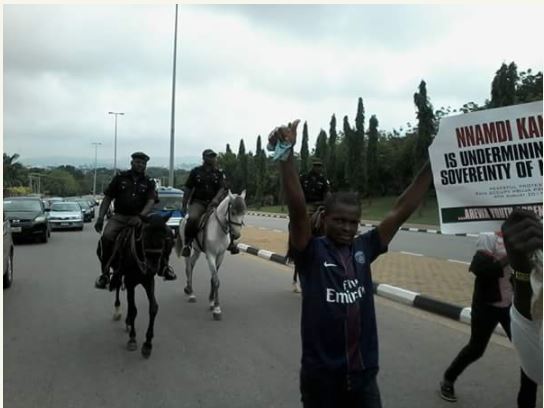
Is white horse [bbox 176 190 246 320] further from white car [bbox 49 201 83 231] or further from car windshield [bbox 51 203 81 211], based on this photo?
car windshield [bbox 51 203 81 211]

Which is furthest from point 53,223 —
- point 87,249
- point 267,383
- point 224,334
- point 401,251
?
point 267,383

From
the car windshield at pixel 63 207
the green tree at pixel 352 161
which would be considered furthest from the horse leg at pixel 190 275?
the green tree at pixel 352 161

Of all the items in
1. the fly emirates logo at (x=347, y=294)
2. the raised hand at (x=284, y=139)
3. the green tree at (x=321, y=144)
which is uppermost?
the green tree at (x=321, y=144)

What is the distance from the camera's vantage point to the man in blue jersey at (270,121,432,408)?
8.74 feet

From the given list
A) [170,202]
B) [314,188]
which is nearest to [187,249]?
[314,188]

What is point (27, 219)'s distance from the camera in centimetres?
1833

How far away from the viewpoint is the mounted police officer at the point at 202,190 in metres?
8.98

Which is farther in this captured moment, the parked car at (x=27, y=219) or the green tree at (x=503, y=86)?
the green tree at (x=503, y=86)

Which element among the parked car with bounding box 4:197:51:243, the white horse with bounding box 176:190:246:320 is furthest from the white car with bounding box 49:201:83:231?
the white horse with bounding box 176:190:246:320

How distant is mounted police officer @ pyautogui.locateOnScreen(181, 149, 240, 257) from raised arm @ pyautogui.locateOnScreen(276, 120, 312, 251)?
6.19m

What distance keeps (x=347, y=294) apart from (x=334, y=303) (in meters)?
0.08

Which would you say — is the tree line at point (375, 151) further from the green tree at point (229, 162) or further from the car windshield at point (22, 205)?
the car windshield at point (22, 205)

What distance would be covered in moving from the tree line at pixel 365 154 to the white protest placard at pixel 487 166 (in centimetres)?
624

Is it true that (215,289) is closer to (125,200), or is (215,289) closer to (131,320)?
(131,320)
